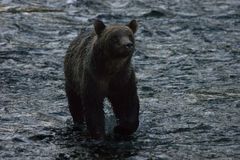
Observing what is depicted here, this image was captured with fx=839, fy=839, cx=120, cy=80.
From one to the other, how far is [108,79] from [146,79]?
12.1ft

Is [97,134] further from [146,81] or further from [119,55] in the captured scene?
[146,81]

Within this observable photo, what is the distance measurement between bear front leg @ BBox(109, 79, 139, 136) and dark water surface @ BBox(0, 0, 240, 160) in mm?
229

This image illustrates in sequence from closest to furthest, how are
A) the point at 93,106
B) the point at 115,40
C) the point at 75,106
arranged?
the point at 115,40
the point at 93,106
the point at 75,106

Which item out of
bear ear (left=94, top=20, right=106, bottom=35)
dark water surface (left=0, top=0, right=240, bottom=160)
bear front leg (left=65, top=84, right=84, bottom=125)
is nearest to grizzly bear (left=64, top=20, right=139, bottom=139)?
bear ear (left=94, top=20, right=106, bottom=35)

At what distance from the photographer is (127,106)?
1017 centimetres

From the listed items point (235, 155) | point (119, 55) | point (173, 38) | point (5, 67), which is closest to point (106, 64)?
point (119, 55)

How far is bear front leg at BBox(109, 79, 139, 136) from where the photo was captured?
398 inches

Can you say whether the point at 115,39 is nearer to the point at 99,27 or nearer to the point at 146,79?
the point at 99,27

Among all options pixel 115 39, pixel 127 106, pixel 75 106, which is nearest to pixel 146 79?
pixel 75 106

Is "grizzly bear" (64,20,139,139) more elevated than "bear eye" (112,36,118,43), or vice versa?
→ "bear eye" (112,36,118,43)

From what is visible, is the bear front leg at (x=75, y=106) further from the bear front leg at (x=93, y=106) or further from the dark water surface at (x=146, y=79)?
the bear front leg at (x=93, y=106)

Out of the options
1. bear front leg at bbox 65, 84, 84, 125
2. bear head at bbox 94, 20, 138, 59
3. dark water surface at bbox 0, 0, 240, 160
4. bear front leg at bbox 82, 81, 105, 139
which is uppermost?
bear head at bbox 94, 20, 138, 59

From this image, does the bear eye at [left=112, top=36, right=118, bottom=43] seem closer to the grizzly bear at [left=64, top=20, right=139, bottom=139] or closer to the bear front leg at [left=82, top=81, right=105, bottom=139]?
the grizzly bear at [left=64, top=20, right=139, bottom=139]

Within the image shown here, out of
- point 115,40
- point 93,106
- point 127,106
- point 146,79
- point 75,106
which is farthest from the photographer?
point 146,79
